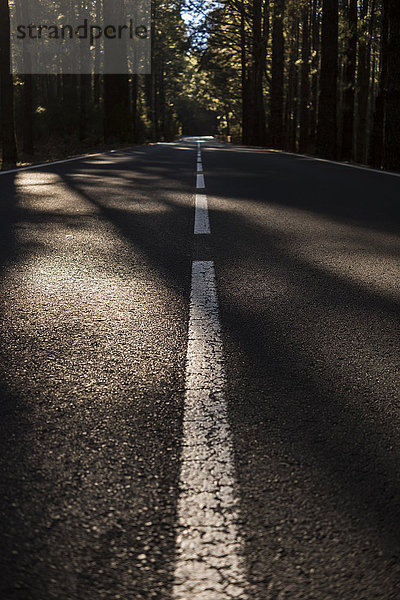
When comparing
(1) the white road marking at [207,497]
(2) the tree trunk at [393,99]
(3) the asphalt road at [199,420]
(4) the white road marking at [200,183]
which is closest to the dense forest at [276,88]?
(2) the tree trunk at [393,99]

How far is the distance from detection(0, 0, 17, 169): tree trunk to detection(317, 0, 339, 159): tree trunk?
1063cm

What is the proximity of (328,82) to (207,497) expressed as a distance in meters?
23.6

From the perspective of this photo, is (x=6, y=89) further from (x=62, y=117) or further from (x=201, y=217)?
(x=62, y=117)

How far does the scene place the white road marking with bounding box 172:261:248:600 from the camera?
145cm

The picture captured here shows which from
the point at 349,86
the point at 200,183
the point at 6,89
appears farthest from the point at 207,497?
the point at 349,86

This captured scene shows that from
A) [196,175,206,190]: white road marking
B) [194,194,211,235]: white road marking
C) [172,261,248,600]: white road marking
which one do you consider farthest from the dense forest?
[172,261,248,600]: white road marking

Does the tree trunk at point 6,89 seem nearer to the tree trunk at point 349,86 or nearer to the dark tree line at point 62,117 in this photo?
the dark tree line at point 62,117

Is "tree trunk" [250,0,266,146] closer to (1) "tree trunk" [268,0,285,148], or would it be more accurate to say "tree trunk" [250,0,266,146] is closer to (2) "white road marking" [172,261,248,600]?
(1) "tree trunk" [268,0,285,148]

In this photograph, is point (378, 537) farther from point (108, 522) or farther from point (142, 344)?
point (142, 344)

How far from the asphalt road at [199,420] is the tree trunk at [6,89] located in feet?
47.6

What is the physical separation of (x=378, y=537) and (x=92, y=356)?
5.28 feet

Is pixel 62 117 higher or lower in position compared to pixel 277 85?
lower

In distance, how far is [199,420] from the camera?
2252 mm

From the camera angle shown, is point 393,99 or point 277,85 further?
point 277,85
